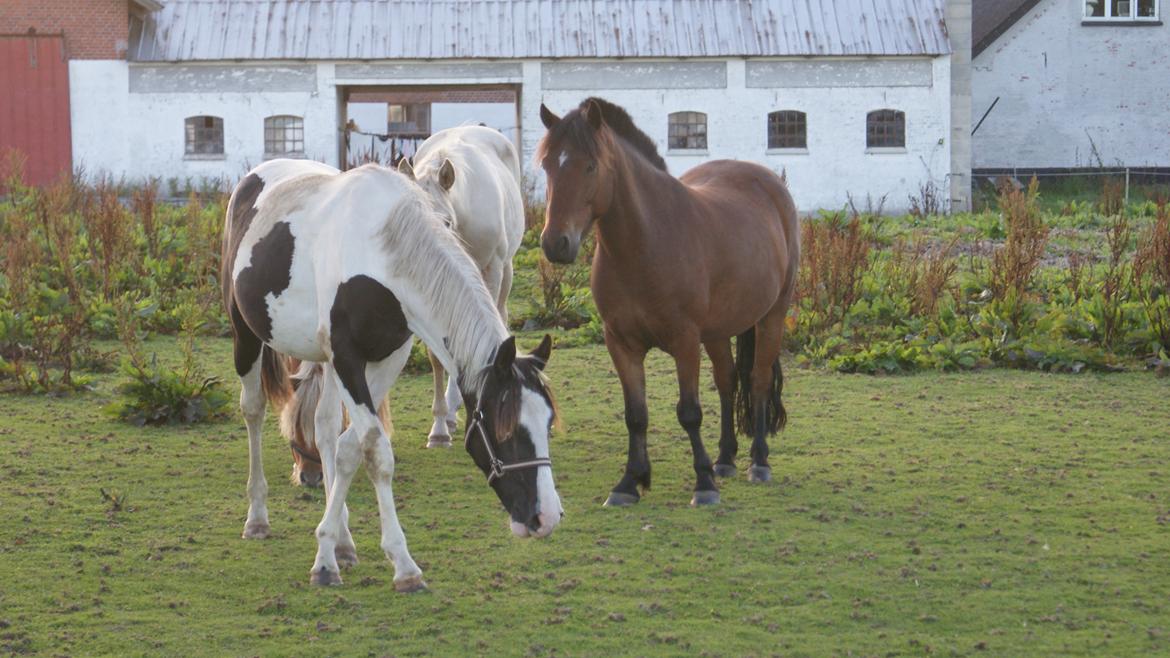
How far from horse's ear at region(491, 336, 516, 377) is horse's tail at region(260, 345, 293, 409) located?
1.95 m

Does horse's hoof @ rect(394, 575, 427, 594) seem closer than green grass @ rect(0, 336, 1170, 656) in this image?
No

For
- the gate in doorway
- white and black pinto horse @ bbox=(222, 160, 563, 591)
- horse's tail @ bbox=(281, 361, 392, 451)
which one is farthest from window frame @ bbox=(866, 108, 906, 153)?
white and black pinto horse @ bbox=(222, 160, 563, 591)

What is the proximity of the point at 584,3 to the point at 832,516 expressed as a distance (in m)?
22.7

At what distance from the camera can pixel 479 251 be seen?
8.08m

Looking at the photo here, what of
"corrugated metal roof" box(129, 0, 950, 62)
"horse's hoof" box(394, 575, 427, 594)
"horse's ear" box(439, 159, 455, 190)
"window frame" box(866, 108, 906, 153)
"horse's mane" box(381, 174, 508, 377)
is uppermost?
"corrugated metal roof" box(129, 0, 950, 62)

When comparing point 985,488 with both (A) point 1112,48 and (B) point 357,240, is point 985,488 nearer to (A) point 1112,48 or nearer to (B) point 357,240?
(B) point 357,240

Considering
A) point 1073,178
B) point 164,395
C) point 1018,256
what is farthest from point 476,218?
point 1073,178

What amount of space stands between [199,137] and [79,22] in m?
3.14

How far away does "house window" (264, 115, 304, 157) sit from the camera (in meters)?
27.4

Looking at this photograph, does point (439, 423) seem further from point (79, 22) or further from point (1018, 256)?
point (79, 22)

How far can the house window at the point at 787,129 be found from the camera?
27.7m

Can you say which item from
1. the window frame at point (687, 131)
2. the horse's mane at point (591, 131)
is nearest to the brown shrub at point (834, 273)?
the horse's mane at point (591, 131)

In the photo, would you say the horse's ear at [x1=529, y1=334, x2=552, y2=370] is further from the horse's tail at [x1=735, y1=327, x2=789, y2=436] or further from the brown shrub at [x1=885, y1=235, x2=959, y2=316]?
the brown shrub at [x1=885, y1=235, x2=959, y2=316]

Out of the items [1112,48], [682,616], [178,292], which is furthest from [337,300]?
[1112,48]
